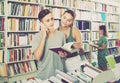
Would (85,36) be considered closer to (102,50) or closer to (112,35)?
(102,50)

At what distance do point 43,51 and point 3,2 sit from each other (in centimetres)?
128

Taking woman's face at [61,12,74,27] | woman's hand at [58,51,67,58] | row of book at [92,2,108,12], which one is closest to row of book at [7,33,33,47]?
woman's face at [61,12,74,27]

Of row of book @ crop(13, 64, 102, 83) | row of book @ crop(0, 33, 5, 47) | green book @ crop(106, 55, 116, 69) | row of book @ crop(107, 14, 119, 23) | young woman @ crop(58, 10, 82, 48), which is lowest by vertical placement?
row of book @ crop(13, 64, 102, 83)

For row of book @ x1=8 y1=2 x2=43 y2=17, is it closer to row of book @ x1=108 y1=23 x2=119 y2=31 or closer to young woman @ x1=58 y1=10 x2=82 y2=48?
young woman @ x1=58 y1=10 x2=82 y2=48

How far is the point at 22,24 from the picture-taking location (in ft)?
13.0

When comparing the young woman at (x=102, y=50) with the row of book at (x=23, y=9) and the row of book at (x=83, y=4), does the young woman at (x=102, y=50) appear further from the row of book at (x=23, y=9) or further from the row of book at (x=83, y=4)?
the row of book at (x=23, y=9)

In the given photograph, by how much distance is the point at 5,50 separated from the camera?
3.75 metres

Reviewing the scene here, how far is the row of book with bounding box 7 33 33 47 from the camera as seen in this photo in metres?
3.82

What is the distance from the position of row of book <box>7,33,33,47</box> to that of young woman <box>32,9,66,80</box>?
92 cm

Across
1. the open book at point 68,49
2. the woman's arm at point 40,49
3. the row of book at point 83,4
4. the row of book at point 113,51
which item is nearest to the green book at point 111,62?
the open book at point 68,49

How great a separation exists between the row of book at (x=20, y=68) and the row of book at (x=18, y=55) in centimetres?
9

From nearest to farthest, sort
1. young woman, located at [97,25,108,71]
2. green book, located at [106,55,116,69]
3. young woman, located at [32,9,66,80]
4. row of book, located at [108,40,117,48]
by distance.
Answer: green book, located at [106,55,116,69], young woman, located at [32,9,66,80], young woman, located at [97,25,108,71], row of book, located at [108,40,117,48]

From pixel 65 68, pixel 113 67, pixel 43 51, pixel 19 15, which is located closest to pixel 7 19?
pixel 19 15

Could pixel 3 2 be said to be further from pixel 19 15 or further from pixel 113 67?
pixel 113 67
